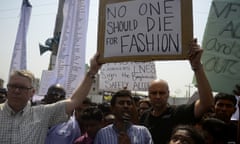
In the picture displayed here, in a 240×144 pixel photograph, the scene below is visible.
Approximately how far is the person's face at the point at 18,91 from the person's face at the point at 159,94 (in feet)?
4.18

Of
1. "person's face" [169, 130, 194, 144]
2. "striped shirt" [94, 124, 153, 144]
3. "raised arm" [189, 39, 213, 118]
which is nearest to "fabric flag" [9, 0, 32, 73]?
"striped shirt" [94, 124, 153, 144]

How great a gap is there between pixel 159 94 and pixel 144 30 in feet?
2.32

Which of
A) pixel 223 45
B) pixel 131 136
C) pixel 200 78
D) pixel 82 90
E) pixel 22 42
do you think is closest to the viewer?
pixel 200 78

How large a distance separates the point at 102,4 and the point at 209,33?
119cm

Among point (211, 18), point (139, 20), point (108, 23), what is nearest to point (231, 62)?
point (211, 18)

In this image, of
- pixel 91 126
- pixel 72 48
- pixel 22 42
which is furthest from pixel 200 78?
pixel 22 42

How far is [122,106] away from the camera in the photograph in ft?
11.2

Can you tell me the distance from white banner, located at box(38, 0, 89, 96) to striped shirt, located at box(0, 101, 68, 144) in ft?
10.5

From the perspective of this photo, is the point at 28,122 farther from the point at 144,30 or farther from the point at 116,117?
the point at 144,30

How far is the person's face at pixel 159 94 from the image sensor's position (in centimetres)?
348

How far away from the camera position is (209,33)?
151 inches

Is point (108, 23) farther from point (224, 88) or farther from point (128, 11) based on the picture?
point (224, 88)

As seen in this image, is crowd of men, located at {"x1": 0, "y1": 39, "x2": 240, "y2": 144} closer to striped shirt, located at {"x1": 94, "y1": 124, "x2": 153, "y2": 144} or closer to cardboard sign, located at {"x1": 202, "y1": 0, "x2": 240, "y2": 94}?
striped shirt, located at {"x1": 94, "y1": 124, "x2": 153, "y2": 144}

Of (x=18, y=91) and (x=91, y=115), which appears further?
(x=91, y=115)
